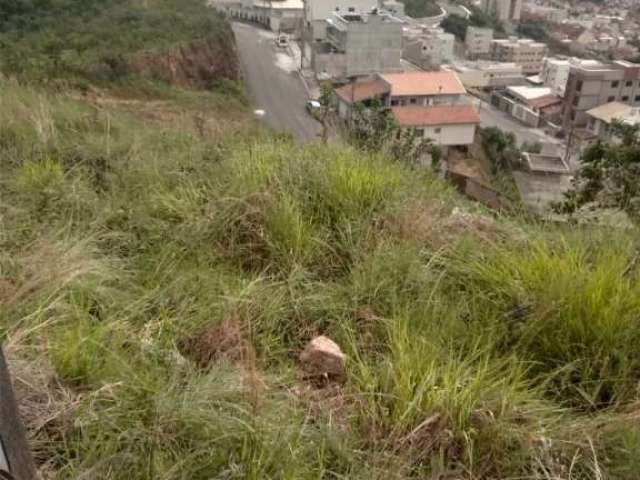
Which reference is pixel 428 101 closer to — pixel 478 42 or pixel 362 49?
pixel 362 49

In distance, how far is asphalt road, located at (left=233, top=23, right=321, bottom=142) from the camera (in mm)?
16141

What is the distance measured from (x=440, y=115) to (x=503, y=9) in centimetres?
3567

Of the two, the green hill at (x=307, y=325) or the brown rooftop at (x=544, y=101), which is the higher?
the green hill at (x=307, y=325)

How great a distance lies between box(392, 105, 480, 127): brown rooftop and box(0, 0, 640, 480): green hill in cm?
1432

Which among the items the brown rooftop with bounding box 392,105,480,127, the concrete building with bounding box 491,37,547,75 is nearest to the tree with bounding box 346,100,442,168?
the brown rooftop with bounding box 392,105,480,127

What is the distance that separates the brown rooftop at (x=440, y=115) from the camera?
16688 millimetres

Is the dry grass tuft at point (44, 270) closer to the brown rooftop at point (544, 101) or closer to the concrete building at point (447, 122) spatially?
the concrete building at point (447, 122)

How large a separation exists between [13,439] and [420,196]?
1900mm

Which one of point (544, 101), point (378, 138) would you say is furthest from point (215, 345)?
point (544, 101)

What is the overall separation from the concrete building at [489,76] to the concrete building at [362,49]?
584 centimetres

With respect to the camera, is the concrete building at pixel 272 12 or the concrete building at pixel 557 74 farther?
the concrete building at pixel 272 12

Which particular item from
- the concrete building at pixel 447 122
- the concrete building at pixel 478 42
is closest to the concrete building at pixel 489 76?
the concrete building at pixel 478 42

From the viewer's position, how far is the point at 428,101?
19.4 meters

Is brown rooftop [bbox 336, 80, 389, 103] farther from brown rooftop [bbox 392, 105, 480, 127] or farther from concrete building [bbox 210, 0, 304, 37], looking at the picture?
concrete building [bbox 210, 0, 304, 37]
